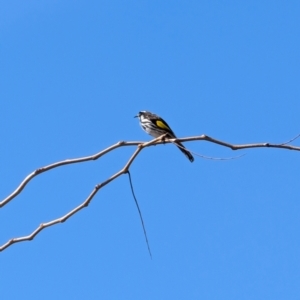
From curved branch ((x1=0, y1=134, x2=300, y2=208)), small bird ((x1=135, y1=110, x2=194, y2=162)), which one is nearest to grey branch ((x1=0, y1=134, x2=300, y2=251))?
curved branch ((x1=0, y1=134, x2=300, y2=208))

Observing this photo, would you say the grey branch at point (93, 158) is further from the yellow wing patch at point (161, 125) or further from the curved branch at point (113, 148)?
the yellow wing patch at point (161, 125)

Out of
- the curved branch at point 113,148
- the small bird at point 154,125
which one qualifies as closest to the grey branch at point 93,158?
the curved branch at point 113,148

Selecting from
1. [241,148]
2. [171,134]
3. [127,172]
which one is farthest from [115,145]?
[171,134]

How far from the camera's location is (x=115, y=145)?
4.30m

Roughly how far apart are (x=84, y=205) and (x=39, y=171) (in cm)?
31

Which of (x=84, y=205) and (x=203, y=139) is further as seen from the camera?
(x=203, y=139)

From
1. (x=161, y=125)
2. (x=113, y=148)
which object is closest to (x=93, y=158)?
(x=113, y=148)

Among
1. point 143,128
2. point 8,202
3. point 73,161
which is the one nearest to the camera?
point 8,202

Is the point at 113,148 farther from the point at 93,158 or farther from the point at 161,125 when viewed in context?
the point at 161,125

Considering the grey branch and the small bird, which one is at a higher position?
the small bird

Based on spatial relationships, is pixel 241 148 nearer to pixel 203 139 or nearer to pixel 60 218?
pixel 203 139

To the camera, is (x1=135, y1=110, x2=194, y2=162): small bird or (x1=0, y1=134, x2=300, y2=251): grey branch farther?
(x1=135, y1=110, x2=194, y2=162): small bird

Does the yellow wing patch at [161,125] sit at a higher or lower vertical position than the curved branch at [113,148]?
higher

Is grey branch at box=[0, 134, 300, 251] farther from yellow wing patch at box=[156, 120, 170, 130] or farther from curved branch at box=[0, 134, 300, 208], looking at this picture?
yellow wing patch at box=[156, 120, 170, 130]
